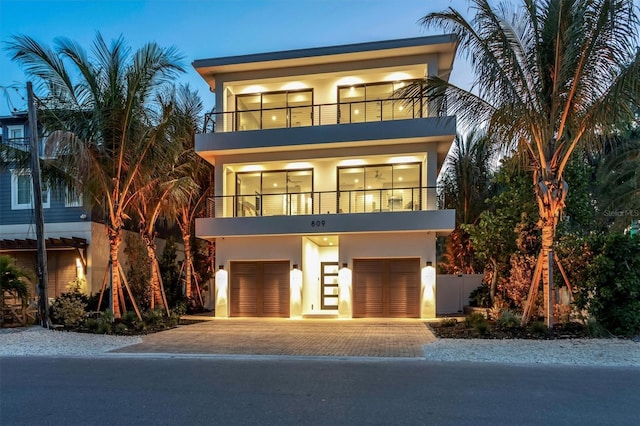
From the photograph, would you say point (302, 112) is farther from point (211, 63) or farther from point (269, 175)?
point (211, 63)

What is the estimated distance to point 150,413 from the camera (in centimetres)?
548

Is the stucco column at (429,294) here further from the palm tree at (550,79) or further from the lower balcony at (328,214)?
the palm tree at (550,79)

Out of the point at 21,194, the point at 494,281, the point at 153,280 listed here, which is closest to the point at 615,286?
the point at 494,281

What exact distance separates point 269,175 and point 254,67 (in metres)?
4.43

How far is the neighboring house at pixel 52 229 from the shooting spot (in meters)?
19.0

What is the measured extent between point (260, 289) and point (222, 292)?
1.58 metres

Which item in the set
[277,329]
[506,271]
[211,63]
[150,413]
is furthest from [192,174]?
[150,413]

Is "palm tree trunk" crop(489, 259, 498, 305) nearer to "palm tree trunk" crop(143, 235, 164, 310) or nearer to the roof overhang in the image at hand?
the roof overhang

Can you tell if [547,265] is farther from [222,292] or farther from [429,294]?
[222,292]

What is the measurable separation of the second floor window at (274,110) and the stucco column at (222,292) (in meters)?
6.09

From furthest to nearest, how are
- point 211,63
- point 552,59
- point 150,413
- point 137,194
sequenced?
point 211,63 → point 137,194 → point 552,59 → point 150,413

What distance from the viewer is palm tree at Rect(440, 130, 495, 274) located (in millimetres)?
22323

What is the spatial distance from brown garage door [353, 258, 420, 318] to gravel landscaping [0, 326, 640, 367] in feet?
19.2

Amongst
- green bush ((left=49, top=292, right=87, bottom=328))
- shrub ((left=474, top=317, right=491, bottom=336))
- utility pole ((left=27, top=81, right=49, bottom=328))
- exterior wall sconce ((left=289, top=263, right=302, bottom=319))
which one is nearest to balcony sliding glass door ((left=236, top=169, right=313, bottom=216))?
exterior wall sconce ((left=289, top=263, right=302, bottom=319))
